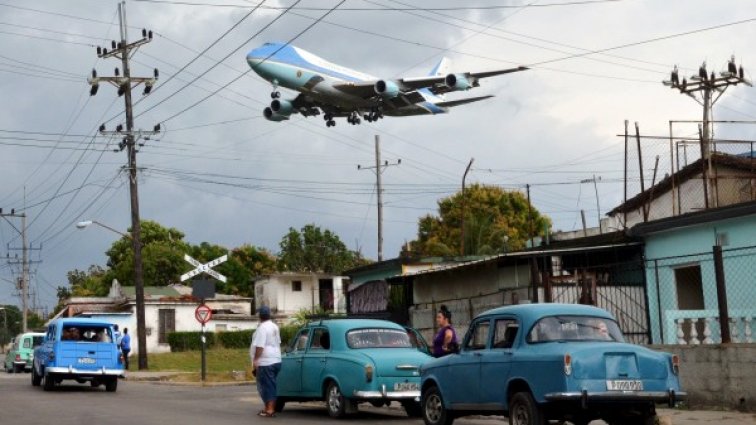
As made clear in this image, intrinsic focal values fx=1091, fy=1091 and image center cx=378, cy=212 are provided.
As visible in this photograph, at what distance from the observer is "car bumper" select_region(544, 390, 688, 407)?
11.7 m

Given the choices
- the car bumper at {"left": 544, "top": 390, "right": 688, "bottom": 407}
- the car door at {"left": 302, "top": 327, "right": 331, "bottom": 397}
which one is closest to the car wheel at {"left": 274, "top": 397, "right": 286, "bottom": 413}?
the car door at {"left": 302, "top": 327, "right": 331, "bottom": 397}

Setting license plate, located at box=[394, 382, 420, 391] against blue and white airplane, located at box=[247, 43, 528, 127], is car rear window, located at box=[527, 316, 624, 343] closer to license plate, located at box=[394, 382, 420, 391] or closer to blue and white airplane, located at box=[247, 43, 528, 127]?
license plate, located at box=[394, 382, 420, 391]

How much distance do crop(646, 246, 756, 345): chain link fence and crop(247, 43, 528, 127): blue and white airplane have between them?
1658 centimetres

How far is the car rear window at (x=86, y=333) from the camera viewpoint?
2605cm

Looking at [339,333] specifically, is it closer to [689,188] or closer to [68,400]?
[68,400]

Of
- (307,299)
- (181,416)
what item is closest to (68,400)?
(181,416)

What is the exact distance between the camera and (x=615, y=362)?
1208 cm

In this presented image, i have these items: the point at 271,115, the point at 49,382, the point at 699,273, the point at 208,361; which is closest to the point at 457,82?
the point at 271,115

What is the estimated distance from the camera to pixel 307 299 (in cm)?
7525

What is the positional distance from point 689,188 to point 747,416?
22.2 m

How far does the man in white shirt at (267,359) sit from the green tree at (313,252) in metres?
81.8

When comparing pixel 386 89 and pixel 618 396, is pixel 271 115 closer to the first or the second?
pixel 386 89

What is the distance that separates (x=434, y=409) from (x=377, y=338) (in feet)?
9.31

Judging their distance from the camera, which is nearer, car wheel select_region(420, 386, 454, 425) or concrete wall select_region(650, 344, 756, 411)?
car wheel select_region(420, 386, 454, 425)
